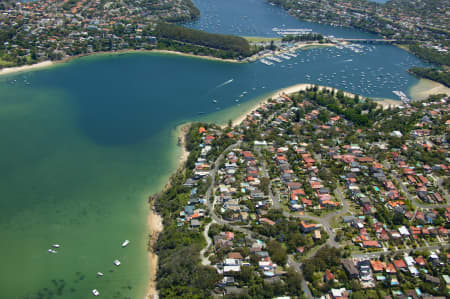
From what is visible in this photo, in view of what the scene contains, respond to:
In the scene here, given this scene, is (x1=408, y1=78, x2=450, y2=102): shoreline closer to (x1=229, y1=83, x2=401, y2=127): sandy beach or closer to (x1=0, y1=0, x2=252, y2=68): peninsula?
(x1=229, y1=83, x2=401, y2=127): sandy beach

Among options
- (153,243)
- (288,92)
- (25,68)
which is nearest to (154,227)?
(153,243)

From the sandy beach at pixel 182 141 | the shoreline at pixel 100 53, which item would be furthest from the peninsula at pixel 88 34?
the sandy beach at pixel 182 141

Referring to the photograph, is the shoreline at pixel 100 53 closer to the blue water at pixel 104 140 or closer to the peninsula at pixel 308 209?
the blue water at pixel 104 140

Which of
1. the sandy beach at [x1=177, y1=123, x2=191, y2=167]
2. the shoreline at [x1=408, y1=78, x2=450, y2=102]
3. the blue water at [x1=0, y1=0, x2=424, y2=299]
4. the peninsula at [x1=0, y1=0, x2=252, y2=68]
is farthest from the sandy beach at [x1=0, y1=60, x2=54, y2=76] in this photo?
the shoreline at [x1=408, y1=78, x2=450, y2=102]

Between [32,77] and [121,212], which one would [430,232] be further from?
[32,77]

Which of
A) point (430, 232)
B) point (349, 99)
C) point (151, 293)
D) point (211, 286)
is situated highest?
point (349, 99)

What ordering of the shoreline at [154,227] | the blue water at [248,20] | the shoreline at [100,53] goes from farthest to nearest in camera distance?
the blue water at [248,20]
the shoreline at [100,53]
the shoreline at [154,227]

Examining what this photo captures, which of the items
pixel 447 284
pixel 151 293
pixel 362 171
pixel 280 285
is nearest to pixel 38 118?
pixel 151 293

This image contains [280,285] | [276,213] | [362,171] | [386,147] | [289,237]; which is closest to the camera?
[280,285]
